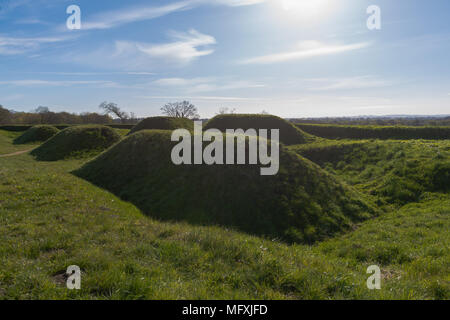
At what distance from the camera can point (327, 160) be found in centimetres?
2725

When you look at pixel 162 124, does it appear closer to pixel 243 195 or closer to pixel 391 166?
pixel 243 195

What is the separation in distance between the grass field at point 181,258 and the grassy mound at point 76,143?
1136 inches

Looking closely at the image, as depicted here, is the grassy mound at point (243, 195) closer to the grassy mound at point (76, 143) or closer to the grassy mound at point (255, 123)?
the grassy mound at point (76, 143)

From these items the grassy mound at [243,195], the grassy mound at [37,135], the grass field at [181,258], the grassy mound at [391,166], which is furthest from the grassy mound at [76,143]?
the grassy mound at [391,166]

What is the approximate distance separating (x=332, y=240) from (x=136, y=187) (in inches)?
492

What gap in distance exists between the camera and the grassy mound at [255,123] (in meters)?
40.5

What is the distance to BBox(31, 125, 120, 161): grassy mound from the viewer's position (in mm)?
37500

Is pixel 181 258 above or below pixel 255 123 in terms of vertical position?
below

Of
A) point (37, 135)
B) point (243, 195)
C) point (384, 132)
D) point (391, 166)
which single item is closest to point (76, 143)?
point (37, 135)

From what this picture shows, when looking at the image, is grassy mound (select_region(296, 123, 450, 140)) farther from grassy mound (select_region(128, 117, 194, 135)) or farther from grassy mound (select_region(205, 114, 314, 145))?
grassy mound (select_region(128, 117, 194, 135))

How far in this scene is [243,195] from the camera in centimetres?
1406

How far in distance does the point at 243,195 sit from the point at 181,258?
8335 mm
